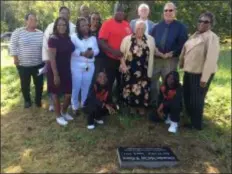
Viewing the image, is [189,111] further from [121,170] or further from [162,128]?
[121,170]

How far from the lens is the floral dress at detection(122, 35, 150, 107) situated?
603 centimetres

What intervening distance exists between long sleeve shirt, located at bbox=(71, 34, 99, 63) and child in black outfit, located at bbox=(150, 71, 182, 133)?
4.23 feet

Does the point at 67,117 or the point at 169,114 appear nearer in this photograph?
the point at 169,114

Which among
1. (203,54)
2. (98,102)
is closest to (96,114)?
(98,102)

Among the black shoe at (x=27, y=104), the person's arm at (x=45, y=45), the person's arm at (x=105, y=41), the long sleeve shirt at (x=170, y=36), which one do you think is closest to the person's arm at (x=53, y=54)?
the person's arm at (x=45, y=45)

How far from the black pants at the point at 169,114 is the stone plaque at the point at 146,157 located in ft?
2.30

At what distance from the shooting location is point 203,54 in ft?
18.8

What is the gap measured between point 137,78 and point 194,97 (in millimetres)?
995

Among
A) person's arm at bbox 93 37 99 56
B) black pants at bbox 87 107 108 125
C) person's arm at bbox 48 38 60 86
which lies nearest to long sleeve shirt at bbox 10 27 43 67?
person's arm at bbox 48 38 60 86

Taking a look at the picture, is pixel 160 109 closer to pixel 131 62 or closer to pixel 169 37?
pixel 131 62

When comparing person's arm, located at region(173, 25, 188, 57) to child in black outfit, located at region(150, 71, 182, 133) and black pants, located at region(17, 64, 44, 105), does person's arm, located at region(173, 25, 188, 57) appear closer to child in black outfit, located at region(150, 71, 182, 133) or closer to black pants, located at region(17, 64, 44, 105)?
child in black outfit, located at region(150, 71, 182, 133)

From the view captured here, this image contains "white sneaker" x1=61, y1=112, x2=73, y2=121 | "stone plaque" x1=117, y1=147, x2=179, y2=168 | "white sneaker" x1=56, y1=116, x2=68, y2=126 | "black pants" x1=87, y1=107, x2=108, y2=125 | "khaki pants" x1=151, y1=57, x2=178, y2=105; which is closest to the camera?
"stone plaque" x1=117, y1=147, x2=179, y2=168

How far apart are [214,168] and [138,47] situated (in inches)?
87.4

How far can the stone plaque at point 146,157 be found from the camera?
5.20 m
